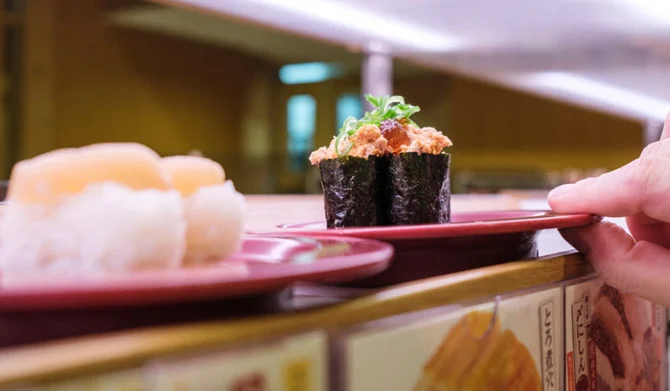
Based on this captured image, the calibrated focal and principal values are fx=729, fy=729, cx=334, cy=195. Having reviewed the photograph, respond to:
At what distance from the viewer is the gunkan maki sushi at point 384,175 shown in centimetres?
110

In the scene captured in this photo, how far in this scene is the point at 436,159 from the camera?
3.77 ft

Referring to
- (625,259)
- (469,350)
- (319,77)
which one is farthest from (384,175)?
(319,77)

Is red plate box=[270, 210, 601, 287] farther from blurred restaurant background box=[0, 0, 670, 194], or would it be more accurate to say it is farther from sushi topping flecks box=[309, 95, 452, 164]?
blurred restaurant background box=[0, 0, 670, 194]

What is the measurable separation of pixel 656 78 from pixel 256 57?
22.4ft

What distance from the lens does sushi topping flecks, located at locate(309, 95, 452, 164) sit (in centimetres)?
112

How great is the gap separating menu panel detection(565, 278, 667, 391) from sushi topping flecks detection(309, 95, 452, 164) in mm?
331

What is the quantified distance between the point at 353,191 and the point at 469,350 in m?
0.45

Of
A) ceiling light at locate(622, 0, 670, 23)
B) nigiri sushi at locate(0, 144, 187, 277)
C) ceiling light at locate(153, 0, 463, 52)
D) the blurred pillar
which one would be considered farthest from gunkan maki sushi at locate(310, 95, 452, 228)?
the blurred pillar

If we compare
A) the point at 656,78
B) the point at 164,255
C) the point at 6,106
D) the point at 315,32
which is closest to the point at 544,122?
the point at 656,78

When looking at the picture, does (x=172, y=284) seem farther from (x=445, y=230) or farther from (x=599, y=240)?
(x=599, y=240)

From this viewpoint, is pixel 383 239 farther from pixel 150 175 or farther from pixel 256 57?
→ pixel 256 57

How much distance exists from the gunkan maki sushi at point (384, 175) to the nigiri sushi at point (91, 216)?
537 millimetres

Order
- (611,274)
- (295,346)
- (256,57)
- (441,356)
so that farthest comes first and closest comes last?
(256,57) → (611,274) → (441,356) → (295,346)

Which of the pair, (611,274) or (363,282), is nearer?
(363,282)
